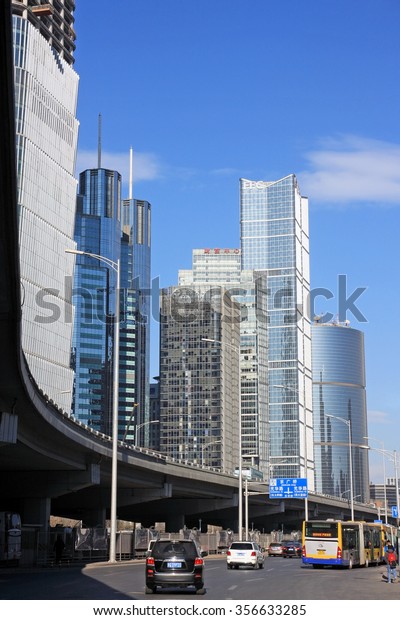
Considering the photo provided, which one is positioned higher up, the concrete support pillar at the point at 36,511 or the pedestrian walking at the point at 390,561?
the concrete support pillar at the point at 36,511

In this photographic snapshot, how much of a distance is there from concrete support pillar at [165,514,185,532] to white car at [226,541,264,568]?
2017 inches

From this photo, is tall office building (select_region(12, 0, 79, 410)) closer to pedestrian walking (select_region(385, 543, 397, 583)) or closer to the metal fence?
the metal fence

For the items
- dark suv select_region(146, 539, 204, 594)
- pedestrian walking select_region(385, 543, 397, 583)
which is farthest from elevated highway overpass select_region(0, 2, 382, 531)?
pedestrian walking select_region(385, 543, 397, 583)

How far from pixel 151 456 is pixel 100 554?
1315 centimetres

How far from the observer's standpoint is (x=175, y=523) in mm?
103062

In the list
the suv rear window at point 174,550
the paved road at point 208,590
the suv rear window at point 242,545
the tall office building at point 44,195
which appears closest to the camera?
the paved road at point 208,590

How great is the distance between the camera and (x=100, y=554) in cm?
6625

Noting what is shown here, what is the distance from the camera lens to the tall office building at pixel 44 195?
179000 millimetres

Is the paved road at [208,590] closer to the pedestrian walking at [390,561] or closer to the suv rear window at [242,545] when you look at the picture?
the pedestrian walking at [390,561]

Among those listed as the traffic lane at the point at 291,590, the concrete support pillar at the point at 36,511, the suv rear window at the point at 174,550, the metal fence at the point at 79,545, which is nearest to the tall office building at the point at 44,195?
the metal fence at the point at 79,545

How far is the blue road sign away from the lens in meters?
101

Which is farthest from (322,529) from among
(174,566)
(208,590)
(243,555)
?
(174,566)

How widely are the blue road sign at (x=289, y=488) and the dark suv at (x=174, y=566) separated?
73967 mm
